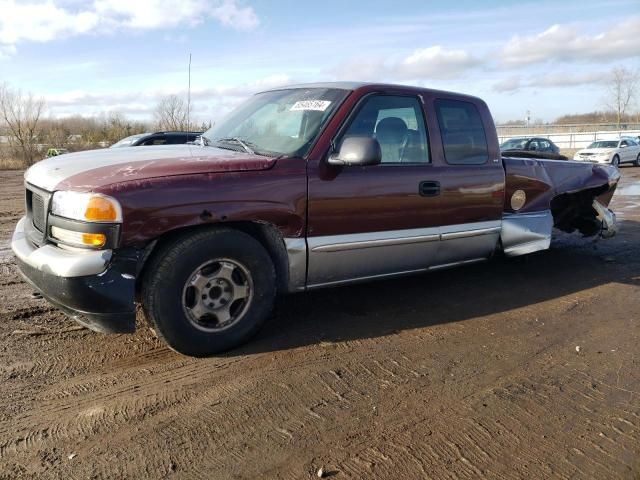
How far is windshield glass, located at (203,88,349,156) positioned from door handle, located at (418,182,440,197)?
3.14ft

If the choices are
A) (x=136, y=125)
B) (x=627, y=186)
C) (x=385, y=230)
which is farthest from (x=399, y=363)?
(x=136, y=125)

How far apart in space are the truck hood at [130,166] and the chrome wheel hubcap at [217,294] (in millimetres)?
629

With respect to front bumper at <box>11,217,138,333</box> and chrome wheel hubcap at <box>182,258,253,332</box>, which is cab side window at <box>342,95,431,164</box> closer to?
chrome wheel hubcap at <box>182,258,253,332</box>

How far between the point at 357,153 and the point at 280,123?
32.0 inches

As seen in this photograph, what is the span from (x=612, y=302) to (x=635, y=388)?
1866mm

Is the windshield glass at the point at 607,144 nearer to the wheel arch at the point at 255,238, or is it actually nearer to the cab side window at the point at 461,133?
the cab side window at the point at 461,133

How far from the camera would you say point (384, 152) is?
4219 mm

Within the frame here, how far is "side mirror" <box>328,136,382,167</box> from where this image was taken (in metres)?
3.73

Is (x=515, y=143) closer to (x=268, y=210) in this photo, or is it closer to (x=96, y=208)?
(x=268, y=210)

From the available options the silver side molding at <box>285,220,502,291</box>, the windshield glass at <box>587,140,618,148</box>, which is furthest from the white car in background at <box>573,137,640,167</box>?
the silver side molding at <box>285,220,502,291</box>

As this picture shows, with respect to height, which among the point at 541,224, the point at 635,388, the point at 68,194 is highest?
the point at 68,194

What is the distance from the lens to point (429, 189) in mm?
4398

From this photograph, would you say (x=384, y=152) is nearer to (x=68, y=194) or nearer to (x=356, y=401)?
(x=356, y=401)

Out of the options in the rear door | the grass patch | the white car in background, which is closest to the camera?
the rear door
